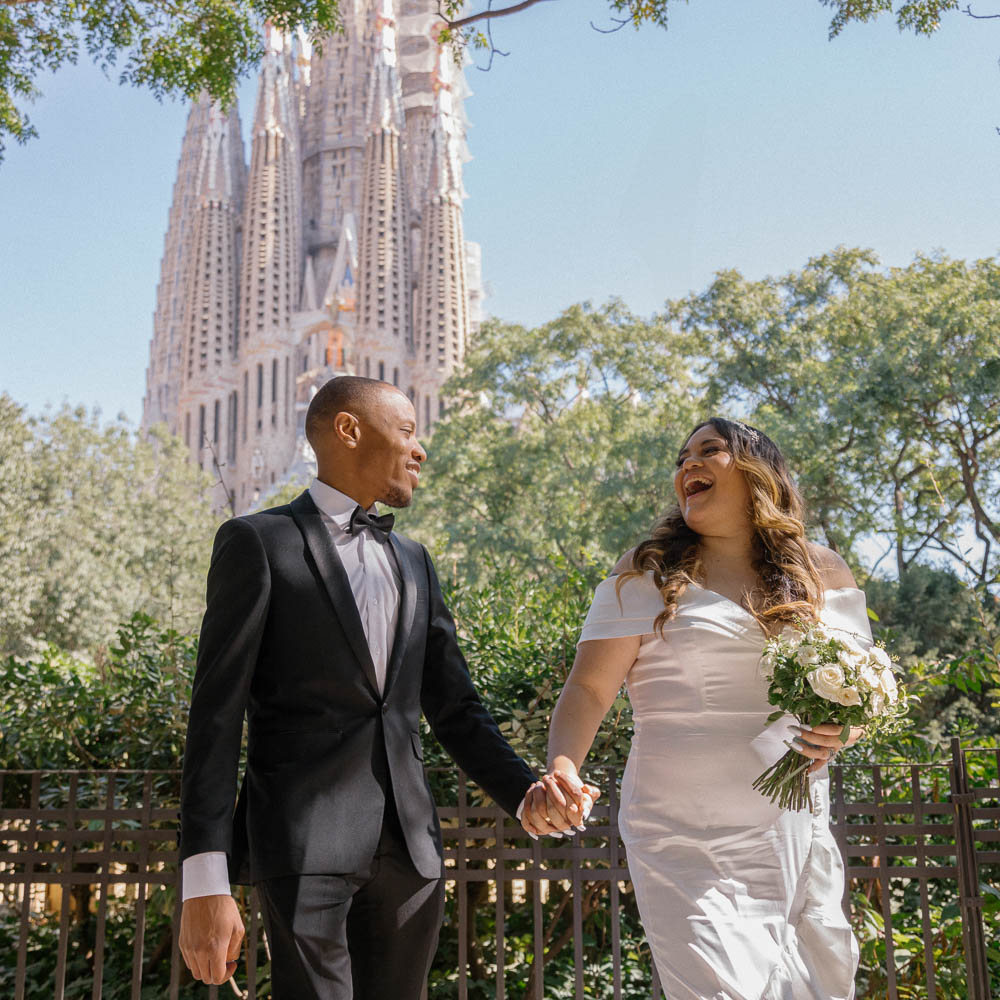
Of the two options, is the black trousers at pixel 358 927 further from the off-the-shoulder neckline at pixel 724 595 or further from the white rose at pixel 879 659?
the white rose at pixel 879 659

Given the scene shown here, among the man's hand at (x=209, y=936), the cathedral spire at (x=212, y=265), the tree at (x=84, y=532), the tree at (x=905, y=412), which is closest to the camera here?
the man's hand at (x=209, y=936)

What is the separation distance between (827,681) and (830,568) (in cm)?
56

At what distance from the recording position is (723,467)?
2723mm

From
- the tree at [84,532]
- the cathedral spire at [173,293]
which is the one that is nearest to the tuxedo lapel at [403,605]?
the tree at [84,532]

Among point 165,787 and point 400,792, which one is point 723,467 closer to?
point 400,792

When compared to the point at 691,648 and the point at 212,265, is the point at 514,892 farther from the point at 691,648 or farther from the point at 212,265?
the point at 212,265

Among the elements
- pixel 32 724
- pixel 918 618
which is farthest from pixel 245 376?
pixel 32 724

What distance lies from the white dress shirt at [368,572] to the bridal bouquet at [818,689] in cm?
89

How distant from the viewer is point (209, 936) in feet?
6.75

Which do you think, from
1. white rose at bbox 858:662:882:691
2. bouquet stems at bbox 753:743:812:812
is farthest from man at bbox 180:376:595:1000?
white rose at bbox 858:662:882:691

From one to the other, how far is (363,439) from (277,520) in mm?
288

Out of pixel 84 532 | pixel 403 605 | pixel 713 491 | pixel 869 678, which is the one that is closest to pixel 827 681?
pixel 869 678

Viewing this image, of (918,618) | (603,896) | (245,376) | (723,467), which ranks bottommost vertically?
(603,896)

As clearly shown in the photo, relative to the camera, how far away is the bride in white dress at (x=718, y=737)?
2.30m
